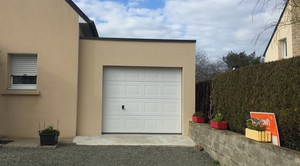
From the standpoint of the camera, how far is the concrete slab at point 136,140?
10.6 m

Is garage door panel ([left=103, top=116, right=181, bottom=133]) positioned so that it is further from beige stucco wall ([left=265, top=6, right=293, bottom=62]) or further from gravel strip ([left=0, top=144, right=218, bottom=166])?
beige stucco wall ([left=265, top=6, right=293, bottom=62])

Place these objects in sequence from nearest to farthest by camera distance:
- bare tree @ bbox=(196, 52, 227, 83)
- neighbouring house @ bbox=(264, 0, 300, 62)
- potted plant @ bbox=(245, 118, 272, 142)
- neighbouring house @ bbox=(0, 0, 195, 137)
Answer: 1. neighbouring house @ bbox=(264, 0, 300, 62)
2. potted plant @ bbox=(245, 118, 272, 142)
3. neighbouring house @ bbox=(0, 0, 195, 137)
4. bare tree @ bbox=(196, 52, 227, 83)

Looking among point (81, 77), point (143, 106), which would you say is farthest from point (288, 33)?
point (81, 77)

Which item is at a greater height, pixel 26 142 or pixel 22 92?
pixel 22 92

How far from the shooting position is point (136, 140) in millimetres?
11102

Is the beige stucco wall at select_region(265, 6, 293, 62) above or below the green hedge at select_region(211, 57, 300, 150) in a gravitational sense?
above

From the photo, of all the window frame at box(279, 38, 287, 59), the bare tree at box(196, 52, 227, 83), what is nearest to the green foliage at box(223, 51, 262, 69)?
the bare tree at box(196, 52, 227, 83)

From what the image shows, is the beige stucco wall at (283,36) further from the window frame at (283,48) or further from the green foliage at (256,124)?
the green foliage at (256,124)

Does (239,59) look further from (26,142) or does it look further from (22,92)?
(26,142)

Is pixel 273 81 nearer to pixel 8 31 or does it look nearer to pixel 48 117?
pixel 48 117

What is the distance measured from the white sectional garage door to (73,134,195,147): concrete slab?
1.57 ft

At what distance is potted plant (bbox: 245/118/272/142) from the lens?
20.5 ft

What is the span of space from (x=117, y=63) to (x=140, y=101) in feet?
5.22

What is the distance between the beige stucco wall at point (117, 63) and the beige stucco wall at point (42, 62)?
1.09 ft
